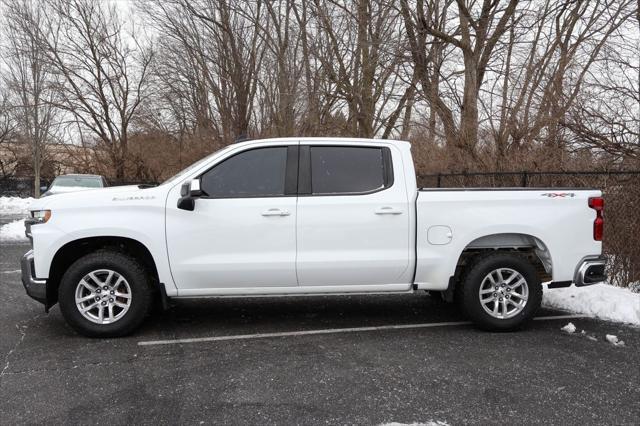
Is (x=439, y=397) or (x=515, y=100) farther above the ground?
(x=515, y=100)

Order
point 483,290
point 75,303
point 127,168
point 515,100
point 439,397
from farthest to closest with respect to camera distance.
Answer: point 127,168 → point 515,100 → point 483,290 → point 75,303 → point 439,397

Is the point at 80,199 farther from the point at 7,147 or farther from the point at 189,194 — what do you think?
the point at 7,147

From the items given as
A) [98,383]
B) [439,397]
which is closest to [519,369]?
[439,397]

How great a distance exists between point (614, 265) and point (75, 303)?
267 inches

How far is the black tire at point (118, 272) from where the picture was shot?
458cm

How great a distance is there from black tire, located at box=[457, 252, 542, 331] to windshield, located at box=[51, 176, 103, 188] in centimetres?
1208

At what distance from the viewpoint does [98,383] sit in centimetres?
368

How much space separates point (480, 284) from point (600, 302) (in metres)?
1.83

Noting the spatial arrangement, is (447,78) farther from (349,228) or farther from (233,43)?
(233,43)

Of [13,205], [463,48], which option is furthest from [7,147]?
[463,48]

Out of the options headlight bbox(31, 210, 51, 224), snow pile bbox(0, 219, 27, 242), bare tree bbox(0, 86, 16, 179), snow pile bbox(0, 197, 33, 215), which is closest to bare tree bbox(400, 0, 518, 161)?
headlight bbox(31, 210, 51, 224)

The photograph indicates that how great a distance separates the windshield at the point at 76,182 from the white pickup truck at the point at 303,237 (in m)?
9.87

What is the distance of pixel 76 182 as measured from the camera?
1384 centimetres

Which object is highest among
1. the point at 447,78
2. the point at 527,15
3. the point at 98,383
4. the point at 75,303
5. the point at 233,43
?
the point at 233,43
